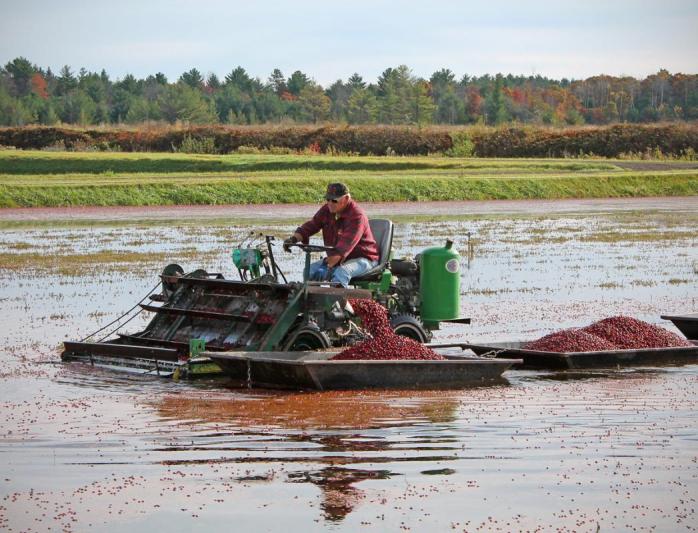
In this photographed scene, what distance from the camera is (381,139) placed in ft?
229

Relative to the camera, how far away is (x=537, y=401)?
1282 centimetres

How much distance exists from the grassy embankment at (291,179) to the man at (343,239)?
93.4ft

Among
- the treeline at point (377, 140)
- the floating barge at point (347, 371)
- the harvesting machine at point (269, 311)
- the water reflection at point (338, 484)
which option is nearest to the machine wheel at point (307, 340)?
the harvesting machine at point (269, 311)

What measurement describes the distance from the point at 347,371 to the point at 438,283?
259 centimetres

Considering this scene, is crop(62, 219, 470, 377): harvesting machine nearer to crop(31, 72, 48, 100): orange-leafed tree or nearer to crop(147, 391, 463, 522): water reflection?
crop(147, 391, 463, 522): water reflection

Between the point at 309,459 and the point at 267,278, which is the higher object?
the point at 267,278

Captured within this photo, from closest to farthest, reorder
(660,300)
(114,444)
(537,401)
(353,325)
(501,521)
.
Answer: (501,521) < (114,444) < (537,401) < (353,325) < (660,300)

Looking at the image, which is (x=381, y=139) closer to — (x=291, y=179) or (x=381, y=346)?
(x=291, y=179)

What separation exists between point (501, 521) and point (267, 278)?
6.51 metres

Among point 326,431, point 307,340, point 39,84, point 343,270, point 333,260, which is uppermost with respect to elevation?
point 39,84

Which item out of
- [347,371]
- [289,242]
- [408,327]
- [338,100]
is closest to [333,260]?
[289,242]

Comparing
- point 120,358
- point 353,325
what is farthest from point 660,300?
point 120,358

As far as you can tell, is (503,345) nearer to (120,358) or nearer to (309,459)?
(120,358)

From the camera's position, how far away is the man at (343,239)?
579 inches
